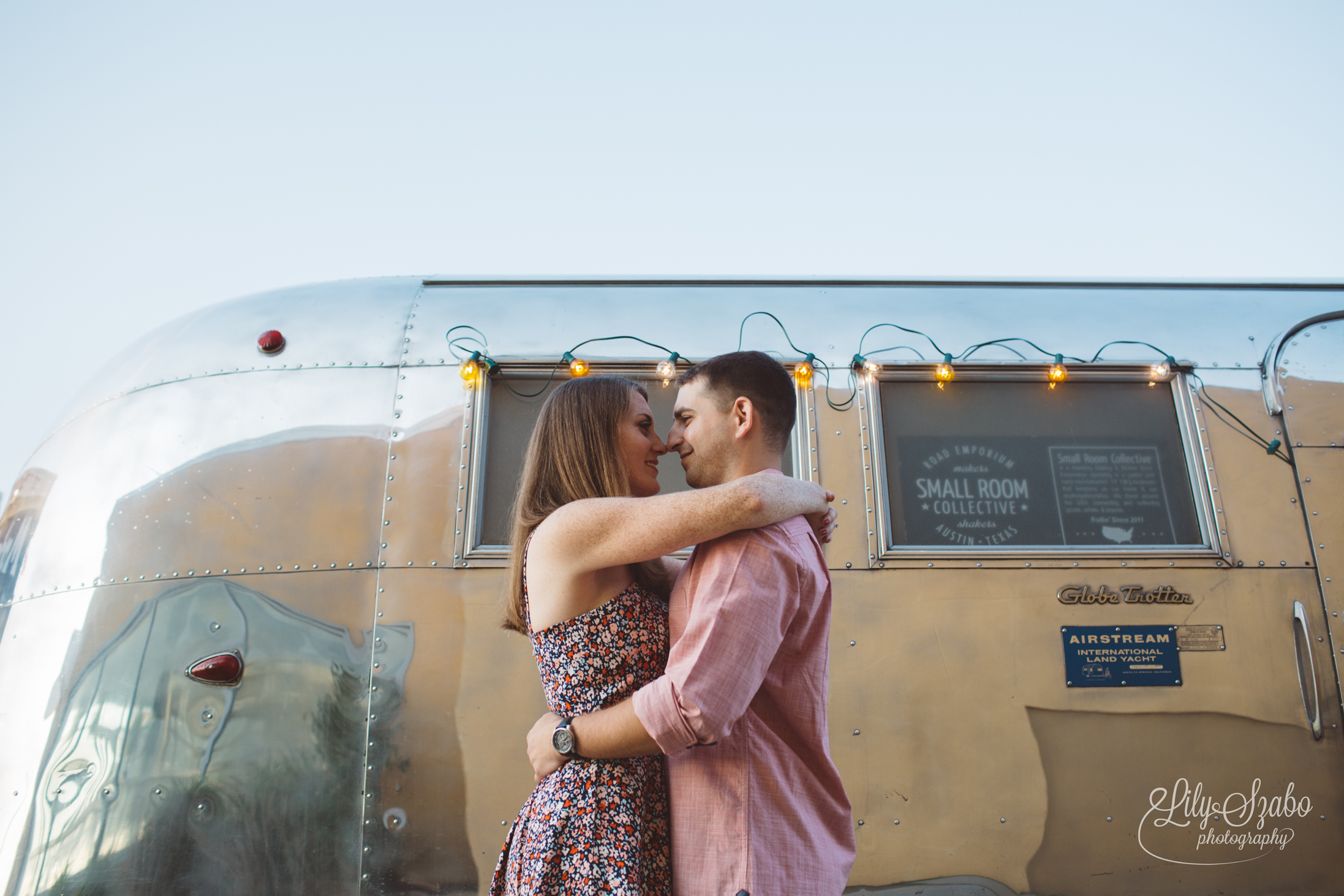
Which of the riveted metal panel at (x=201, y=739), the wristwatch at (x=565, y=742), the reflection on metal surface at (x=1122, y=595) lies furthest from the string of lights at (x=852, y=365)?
the wristwatch at (x=565, y=742)

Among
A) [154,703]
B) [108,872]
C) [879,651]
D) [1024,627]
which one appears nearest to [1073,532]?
[1024,627]

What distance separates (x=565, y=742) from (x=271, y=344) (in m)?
2.60

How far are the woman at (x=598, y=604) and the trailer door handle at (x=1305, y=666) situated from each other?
244cm

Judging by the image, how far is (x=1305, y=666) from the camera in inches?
120

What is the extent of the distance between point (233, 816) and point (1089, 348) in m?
3.89

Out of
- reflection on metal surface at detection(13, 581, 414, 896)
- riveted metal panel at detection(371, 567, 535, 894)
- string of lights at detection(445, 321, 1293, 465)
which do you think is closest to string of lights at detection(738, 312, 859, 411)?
string of lights at detection(445, 321, 1293, 465)

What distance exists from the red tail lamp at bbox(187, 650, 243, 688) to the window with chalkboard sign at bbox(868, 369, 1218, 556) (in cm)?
250

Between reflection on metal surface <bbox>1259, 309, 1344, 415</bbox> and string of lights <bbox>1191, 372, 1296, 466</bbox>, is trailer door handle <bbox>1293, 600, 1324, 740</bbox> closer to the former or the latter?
string of lights <bbox>1191, 372, 1296, 466</bbox>

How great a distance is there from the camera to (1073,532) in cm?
321

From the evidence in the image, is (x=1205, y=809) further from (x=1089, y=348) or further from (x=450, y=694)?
(x=450, y=694)

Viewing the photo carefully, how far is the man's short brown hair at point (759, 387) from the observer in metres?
1.93

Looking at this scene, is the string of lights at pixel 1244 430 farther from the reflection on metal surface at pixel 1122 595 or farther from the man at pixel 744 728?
the man at pixel 744 728

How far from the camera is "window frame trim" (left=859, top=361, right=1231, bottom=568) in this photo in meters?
3.13

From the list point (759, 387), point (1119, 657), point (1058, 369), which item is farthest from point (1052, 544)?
point (759, 387)
